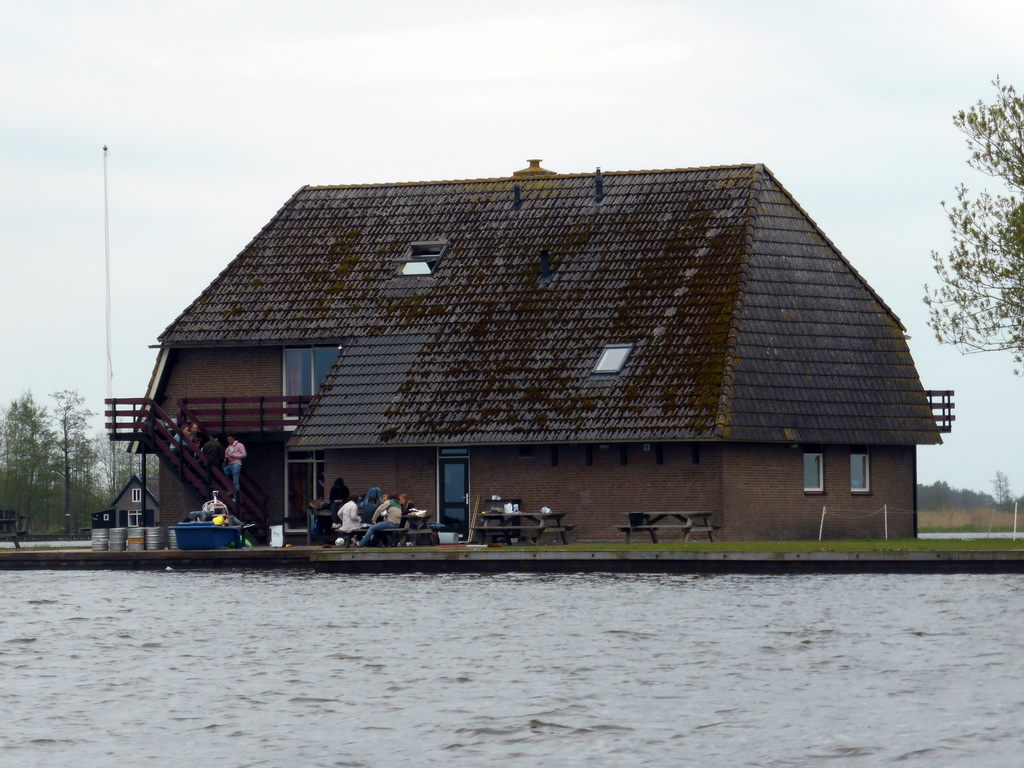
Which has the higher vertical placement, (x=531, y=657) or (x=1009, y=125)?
(x=1009, y=125)

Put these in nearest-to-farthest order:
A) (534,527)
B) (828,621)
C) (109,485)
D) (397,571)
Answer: (828,621) < (397,571) < (534,527) < (109,485)

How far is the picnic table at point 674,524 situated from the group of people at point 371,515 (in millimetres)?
4764

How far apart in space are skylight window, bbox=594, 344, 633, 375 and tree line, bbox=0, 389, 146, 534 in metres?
70.4

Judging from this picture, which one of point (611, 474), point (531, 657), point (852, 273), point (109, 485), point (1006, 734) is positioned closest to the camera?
point (1006, 734)

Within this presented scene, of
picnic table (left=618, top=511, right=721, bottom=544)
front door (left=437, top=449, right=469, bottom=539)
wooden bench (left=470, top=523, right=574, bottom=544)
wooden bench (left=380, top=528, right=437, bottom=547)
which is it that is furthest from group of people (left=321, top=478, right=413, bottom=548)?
picnic table (left=618, top=511, right=721, bottom=544)

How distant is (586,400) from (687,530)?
5.12m

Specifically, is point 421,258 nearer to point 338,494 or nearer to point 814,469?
point 338,494

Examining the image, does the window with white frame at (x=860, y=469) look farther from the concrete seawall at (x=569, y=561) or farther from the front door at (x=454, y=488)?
the concrete seawall at (x=569, y=561)

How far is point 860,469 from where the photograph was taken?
44656 mm

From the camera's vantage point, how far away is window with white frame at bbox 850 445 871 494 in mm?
44375

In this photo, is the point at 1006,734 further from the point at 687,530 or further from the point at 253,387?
the point at 253,387

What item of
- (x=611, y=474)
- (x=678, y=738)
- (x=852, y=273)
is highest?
(x=852, y=273)

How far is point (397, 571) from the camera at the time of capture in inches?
1471

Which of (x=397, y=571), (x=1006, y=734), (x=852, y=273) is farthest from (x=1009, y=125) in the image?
(x=1006, y=734)
